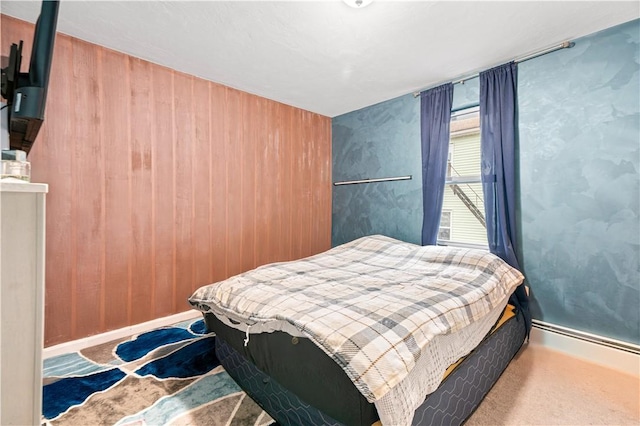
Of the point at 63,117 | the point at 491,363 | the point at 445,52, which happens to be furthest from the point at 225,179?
the point at 491,363

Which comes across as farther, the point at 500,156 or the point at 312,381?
the point at 500,156

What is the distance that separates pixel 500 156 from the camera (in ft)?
7.64

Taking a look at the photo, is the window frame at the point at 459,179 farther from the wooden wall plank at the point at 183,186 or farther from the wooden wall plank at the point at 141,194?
the wooden wall plank at the point at 141,194

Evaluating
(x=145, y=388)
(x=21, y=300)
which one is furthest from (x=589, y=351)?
(x=21, y=300)

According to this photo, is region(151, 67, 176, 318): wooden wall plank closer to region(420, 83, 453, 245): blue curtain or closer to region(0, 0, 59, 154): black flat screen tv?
region(0, 0, 59, 154): black flat screen tv

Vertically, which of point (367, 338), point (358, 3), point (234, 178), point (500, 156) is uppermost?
point (358, 3)

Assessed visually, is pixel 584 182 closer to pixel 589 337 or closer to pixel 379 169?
pixel 589 337

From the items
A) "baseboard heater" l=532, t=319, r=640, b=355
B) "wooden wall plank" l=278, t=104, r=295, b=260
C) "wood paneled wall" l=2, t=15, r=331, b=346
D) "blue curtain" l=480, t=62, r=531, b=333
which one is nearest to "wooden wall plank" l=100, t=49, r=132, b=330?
"wood paneled wall" l=2, t=15, r=331, b=346

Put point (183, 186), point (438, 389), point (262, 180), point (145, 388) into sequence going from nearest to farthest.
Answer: point (438, 389), point (145, 388), point (183, 186), point (262, 180)

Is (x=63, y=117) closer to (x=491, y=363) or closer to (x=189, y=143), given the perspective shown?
(x=189, y=143)

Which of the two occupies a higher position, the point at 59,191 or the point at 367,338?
the point at 59,191

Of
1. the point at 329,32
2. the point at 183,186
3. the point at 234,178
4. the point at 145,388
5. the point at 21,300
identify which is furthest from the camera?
the point at 234,178

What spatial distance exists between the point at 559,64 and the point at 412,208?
1611 mm

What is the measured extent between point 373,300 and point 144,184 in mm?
2068
